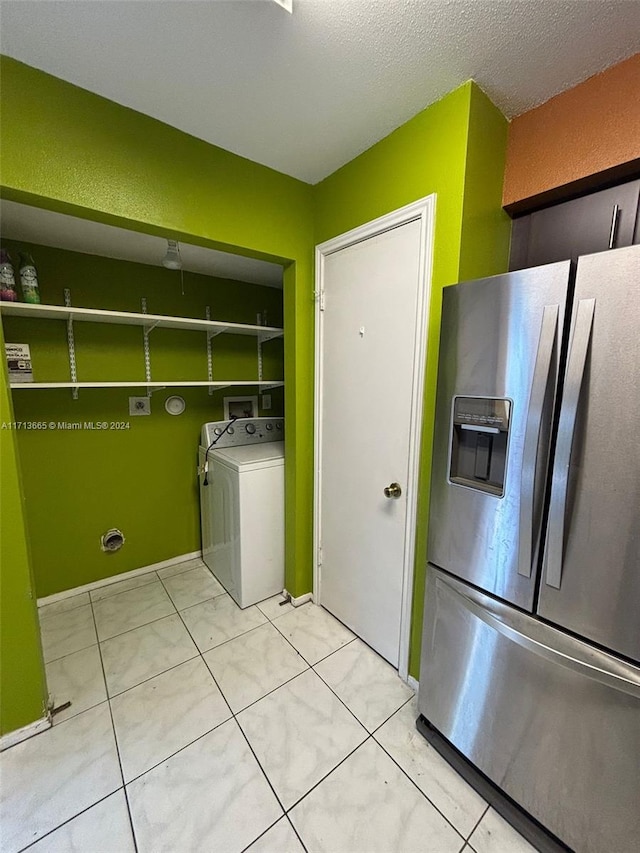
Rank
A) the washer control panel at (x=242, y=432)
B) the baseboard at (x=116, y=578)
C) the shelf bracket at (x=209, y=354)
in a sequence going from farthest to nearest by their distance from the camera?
the shelf bracket at (x=209, y=354) < the washer control panel at (x=242, y=432) < the baseboard at (x=116, y=578)

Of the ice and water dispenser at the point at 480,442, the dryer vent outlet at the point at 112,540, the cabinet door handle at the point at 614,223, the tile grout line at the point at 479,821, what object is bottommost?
the tile grout line at the point at 479,821

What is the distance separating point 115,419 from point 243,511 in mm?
1065

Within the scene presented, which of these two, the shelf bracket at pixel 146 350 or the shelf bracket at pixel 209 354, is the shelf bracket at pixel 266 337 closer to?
the shelf bracket at pixel 209 354

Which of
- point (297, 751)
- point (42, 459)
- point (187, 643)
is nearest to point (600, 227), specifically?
point (297, 751)

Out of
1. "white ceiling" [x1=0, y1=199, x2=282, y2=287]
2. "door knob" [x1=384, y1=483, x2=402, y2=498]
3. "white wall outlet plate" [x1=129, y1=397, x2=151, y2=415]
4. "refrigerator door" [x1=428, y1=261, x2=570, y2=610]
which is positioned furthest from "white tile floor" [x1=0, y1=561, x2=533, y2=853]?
"white ceiling" [x1=0, y1=199, x2=282, y2=287]

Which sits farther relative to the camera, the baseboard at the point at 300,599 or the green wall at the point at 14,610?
the baseboard at the point at 300,599

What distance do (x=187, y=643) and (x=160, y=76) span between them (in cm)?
247

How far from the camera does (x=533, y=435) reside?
37.4 inches

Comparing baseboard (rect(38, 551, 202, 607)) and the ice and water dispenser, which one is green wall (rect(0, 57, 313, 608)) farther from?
baseboard (rect(38, 551, 202, 607))

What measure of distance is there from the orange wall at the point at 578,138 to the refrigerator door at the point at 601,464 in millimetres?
610

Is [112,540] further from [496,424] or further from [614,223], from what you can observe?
[614,223]

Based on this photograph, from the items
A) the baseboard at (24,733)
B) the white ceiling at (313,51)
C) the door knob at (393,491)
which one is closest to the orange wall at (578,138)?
the white ceiling at (313,51)

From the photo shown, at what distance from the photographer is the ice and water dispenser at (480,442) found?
41.5 inches

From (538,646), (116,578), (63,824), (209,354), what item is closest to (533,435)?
(538,646)
